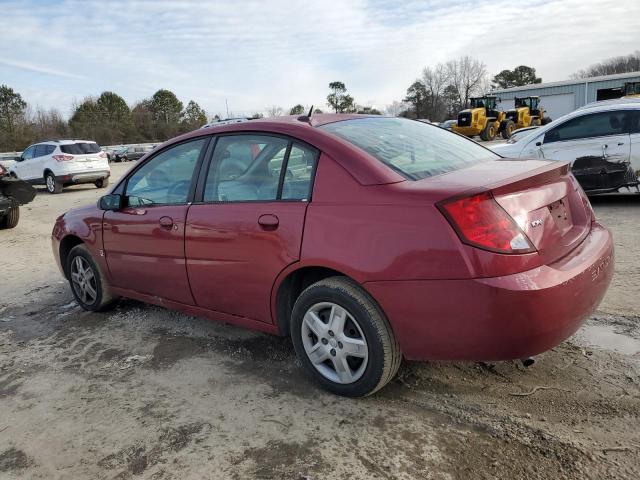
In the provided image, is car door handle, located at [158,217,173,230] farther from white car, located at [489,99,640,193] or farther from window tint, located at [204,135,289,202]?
white car, located at [489,99,640,193]

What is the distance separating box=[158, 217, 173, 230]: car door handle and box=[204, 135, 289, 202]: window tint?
34cm

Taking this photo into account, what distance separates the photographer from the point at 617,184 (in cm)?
760

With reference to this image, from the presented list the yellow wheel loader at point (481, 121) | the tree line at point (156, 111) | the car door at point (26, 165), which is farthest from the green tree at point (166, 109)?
the car door at point (26, 165)

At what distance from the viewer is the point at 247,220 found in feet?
9.94

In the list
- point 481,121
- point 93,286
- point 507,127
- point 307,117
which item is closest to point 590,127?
point 307,117

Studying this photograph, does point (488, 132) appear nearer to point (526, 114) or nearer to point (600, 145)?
point (526, 114)

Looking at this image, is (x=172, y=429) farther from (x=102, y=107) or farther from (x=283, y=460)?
(x=102, y=107)

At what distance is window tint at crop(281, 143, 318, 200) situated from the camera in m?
2.86

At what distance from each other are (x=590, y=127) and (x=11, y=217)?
10333mm

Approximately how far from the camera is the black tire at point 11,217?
9.49 m

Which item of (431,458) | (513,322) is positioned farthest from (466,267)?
(431,458)

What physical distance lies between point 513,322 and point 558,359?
1.10 metres

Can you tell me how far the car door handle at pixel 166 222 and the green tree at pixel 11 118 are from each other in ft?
192

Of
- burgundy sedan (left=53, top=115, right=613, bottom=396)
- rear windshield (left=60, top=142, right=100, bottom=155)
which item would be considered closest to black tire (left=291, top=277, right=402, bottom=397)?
burgundy sedan (left=53, top=115, right=613, bottom=396)
